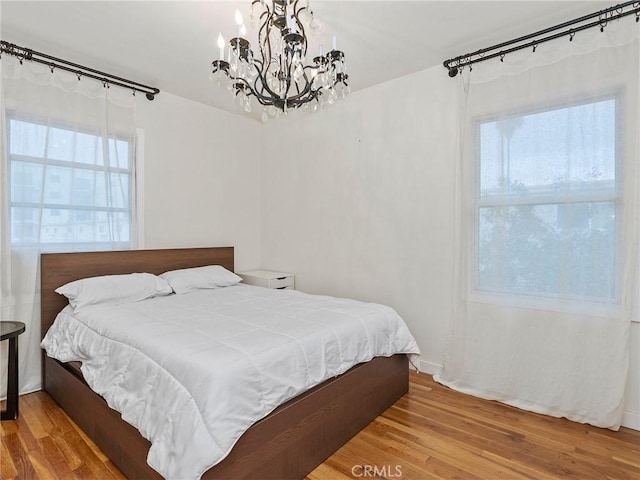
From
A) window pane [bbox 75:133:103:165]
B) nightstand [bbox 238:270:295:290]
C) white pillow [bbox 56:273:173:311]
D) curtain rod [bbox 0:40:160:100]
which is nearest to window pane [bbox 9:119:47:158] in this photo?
window pane [bbox 75:133:103:165]

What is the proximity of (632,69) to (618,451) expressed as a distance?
2203 millimetres

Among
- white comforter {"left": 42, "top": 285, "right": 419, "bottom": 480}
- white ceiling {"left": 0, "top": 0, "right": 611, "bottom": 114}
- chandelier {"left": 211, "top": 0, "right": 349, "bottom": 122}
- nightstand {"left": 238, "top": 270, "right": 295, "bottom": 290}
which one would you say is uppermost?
white ceiling {"left": 0, "top": 0, "right": 611, "bottom": 114}

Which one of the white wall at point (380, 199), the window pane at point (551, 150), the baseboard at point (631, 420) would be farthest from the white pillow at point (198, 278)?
the baseboard at point (631, 420)

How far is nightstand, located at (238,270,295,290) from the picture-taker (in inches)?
149

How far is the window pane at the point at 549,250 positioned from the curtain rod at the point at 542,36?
1107 millimetres

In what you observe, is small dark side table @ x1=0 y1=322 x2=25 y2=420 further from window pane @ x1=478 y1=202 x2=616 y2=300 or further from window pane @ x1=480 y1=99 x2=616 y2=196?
window pane @ x1=480 y1=99 x2=616 y2=196

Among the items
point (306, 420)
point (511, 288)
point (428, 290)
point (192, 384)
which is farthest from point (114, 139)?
point (511, 288)

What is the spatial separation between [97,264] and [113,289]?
0.39 metres

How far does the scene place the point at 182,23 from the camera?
92.7 inches

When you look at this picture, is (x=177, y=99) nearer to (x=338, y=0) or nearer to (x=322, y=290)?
(x=338, y=0)

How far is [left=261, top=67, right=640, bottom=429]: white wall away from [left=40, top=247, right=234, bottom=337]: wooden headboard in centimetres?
111

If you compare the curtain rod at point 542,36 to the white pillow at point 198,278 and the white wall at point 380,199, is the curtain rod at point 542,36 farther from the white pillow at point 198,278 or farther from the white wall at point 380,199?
the white pillow at point 198,278

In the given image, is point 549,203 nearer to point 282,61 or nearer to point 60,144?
point 282,61

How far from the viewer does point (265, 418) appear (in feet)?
5.29
